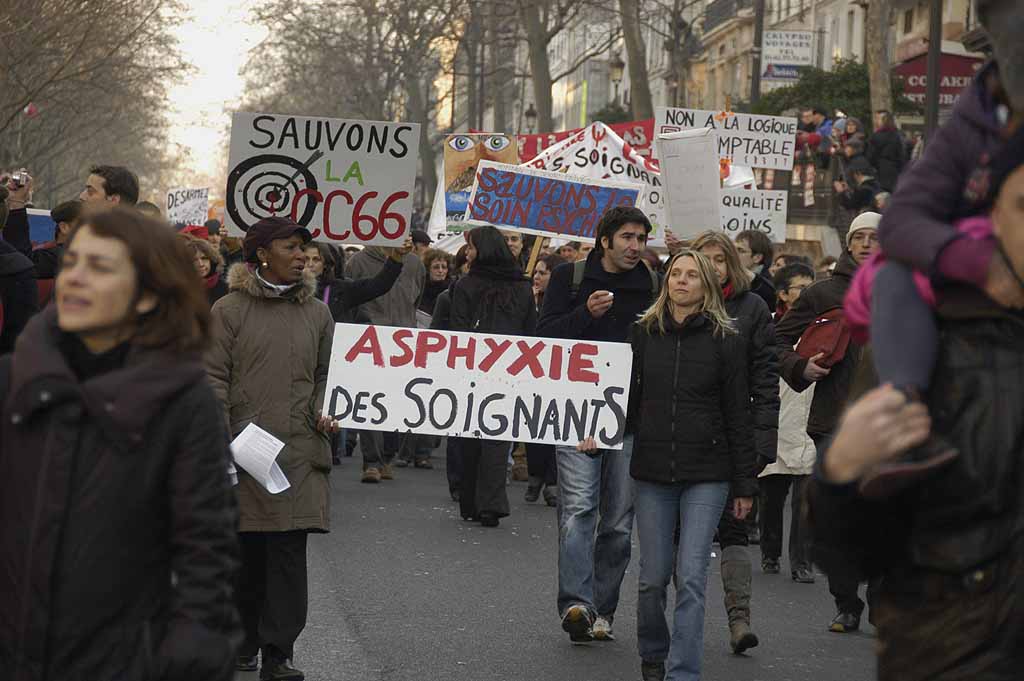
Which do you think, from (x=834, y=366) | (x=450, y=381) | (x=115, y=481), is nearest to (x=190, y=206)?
(x=450, y=381)

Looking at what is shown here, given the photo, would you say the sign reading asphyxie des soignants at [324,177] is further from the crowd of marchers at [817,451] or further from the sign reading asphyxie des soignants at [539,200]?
the crowd of marchers at [817,451]

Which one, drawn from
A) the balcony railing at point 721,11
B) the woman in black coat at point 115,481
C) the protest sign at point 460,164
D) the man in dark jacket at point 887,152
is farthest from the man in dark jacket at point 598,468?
the balcony railing at point 721,11

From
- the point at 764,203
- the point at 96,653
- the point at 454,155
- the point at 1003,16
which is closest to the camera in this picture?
the point at 1003,16

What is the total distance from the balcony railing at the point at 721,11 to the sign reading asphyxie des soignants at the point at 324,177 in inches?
1932

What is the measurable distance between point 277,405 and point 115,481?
3.42 metres

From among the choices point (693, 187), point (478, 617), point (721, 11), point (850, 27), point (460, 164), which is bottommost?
point (478, 617)

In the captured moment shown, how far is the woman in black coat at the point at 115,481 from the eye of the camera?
3.64 meters

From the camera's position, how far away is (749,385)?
305 inches

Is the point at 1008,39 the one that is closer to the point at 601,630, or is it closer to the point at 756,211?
the point at 601,630

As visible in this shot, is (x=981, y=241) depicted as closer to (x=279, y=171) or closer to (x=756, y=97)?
(x=279, y=171)

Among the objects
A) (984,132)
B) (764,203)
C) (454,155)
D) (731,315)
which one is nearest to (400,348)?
(731,315)

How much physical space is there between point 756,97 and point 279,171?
74.8 feet

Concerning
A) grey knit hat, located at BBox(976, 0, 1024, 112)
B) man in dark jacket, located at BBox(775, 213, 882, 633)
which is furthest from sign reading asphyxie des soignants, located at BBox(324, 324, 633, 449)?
grey knit hat, located at BBox(976, 0, 1024, 112)

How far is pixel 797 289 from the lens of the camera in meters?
11.6
